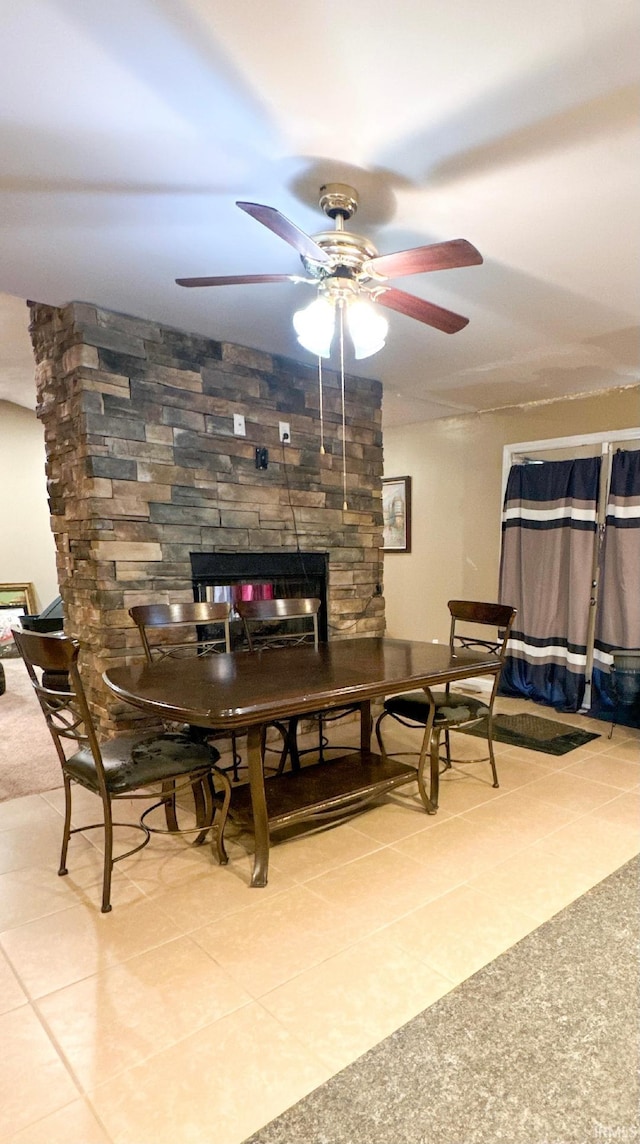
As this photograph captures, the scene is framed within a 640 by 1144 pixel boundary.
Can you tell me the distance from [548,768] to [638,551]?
1.70m

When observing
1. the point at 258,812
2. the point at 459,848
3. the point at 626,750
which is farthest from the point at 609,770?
the point at 258,812

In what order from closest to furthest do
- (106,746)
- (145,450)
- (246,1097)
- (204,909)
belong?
(246,1097) → (204,909) → (106,746) → (145,450)

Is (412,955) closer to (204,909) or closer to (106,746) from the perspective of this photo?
(204,909)

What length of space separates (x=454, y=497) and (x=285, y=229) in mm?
3905

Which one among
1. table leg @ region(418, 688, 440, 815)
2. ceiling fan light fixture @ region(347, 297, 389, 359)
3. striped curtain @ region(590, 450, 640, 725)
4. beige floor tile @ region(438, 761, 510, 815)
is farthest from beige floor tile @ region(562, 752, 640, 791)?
ceiling fan light fixture @ region(347, 297, 389, 359)

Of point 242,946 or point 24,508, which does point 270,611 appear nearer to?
point 242,946

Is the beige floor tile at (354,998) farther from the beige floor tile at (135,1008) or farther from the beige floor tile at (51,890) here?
the beige floor tile at (51,890)

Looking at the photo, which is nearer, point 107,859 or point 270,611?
point 107,859

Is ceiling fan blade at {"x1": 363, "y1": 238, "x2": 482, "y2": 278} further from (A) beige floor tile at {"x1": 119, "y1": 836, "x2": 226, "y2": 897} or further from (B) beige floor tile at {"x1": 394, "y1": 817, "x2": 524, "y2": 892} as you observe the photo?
A: (A) beige floor tile at {"x1": 119, "y1": 836, "x2": 226, "y2": 897}

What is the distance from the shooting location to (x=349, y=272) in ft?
6.17

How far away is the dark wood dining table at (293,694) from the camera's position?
1.87 m

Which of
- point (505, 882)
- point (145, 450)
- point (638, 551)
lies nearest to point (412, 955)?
point (505, 882)

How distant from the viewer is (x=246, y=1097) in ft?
4.23

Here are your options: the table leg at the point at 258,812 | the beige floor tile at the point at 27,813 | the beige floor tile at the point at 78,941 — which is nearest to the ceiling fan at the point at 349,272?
the table leg at the point at 258,812
